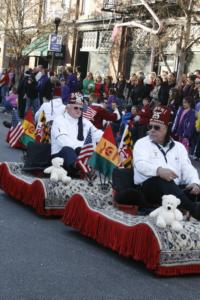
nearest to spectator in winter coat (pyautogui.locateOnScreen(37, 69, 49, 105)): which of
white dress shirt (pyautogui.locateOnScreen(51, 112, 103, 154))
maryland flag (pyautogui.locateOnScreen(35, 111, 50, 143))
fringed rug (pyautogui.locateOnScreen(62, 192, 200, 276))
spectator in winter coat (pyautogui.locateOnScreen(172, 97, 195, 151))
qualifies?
spectator in winter coat (pyautogui.locateOnScreen(172, 97, 195, 151))

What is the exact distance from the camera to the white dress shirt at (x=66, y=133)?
874cm

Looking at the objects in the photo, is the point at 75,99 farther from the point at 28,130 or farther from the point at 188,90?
the point at 188,90

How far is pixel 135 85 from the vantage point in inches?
788

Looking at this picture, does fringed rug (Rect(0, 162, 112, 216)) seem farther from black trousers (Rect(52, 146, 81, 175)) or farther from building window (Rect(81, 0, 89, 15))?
building window (Rect(81, 0, 89, 15))

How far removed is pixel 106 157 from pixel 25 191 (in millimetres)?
1162

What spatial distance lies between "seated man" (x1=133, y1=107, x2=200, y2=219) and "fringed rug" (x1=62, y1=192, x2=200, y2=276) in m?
0.42

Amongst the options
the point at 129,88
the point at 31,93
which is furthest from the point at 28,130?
the point at 129,88

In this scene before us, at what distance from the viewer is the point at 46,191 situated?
25.0 feet

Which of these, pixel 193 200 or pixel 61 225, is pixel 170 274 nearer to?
pixel 193 200

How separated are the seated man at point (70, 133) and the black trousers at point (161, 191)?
71.5 inches

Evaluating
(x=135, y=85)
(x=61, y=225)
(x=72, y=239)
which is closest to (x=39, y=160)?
(x=61, y=225)

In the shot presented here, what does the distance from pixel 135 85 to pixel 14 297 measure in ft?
51.4

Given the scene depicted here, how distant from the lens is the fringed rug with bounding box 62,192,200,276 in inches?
225

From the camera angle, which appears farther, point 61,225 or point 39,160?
point 39,160
